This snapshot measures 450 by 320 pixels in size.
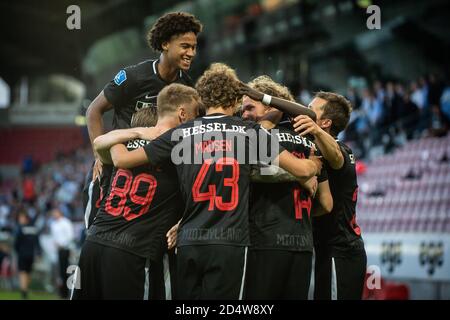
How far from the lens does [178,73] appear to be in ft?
24.3

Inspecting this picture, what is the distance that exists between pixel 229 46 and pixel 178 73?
89.2 feet

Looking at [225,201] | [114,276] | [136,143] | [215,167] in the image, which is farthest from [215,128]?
[114,276]

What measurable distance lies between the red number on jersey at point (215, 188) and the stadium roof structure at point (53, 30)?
3409 centimetres

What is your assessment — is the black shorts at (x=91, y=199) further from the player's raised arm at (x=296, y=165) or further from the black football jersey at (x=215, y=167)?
the player's raised arm at (x=296, y=165)

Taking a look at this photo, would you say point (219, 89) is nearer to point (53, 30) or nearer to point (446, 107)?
point (446, 107)

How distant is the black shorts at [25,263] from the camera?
1905cm

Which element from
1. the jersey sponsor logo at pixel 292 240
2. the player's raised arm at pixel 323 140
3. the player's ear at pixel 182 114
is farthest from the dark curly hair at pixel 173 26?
the jersey sponsor logo at pixel 292 240

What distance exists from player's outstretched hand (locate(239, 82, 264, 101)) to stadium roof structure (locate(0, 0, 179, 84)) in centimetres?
3371

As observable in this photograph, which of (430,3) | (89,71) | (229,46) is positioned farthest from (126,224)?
(89,71)

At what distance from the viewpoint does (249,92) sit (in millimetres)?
6121

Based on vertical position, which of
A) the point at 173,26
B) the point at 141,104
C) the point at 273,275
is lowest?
the point at 273,275

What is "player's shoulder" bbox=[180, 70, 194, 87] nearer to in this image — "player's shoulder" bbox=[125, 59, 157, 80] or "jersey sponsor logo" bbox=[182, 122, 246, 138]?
"player's shoulder" bbox=[125, 59, 157, 80]

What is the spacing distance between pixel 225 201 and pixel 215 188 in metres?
0.12

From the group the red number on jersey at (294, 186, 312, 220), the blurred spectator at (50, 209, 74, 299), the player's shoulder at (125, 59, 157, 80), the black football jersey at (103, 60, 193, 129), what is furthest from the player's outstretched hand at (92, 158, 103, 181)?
the blurred spectator at (50, 209, 74, 299)
